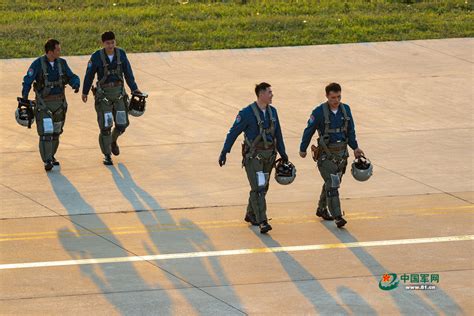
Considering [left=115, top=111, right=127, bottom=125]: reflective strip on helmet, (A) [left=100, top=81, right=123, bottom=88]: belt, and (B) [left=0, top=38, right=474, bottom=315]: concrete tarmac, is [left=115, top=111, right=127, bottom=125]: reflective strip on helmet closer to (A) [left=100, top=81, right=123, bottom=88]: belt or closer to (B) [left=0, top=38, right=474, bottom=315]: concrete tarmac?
(A) [left=100, top=81, right=123, bottom=88]: belt

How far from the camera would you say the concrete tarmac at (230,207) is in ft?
41.0

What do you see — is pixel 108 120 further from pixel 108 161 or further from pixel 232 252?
pixel 232 252

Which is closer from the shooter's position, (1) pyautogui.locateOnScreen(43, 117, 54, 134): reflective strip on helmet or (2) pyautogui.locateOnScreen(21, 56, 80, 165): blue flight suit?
(2) pyautogui.locateOnScreen(21, 56, 80, 165): blue flight suit

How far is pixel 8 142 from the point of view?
1823 centimetres

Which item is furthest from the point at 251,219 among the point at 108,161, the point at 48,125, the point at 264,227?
the point at 48,125

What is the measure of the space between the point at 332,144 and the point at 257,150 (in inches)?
33.4

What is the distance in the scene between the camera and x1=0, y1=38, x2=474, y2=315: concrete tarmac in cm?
1251

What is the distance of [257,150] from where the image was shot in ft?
46.9

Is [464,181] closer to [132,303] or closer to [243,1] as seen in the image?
[132,303]

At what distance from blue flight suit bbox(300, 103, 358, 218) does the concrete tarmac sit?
0.40m

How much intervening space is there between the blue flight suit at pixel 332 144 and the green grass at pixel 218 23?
31.5 ft

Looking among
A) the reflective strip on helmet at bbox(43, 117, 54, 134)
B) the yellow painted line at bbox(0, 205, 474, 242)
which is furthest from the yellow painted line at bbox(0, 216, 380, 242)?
the reflective strip on helmet at bbox(43, 117, 54, 134)

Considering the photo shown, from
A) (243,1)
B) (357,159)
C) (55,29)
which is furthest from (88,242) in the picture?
(243,1)

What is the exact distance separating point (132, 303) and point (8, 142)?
6609mm
